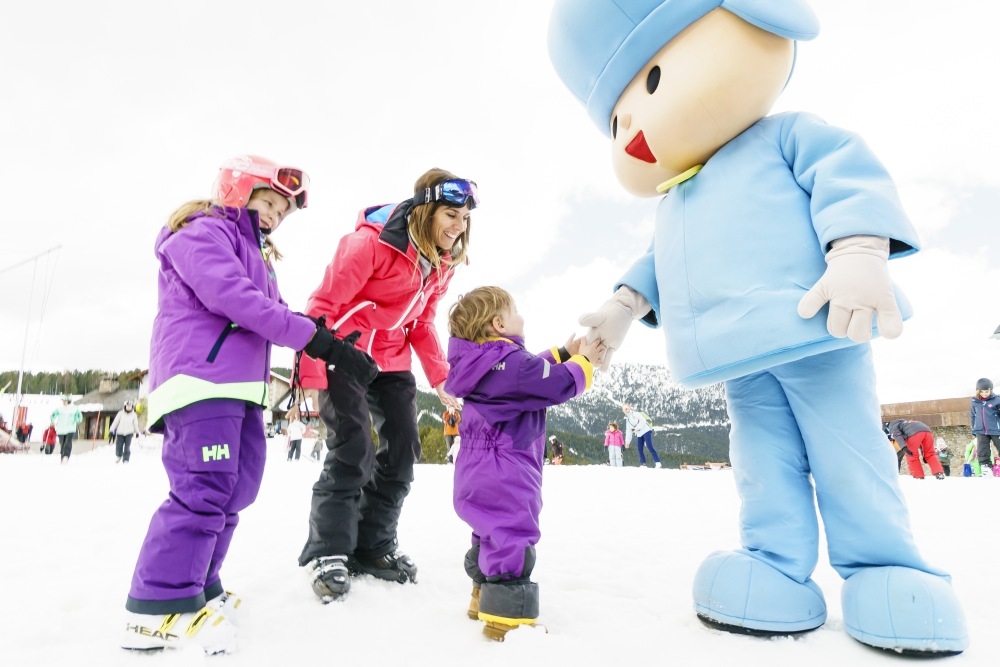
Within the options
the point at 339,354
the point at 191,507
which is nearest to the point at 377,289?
the point at 339,354

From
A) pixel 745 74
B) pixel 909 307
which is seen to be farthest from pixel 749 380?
pixel 745 74

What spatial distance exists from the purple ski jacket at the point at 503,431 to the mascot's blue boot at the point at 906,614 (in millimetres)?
904

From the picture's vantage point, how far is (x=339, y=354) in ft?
6.28

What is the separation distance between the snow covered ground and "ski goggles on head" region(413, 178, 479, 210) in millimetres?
1548

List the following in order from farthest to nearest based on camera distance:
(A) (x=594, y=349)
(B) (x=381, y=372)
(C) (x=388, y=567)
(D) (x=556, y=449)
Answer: (D) (x=556, y=449) < (B) (x=381, y=372) < (C) (x=388, y=567) < (A) (x=594, y=349)

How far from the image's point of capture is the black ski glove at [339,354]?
190cm

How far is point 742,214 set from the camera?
1854 mm

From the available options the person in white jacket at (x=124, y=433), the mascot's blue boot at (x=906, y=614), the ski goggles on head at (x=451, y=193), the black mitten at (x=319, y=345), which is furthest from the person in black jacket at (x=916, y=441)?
the person in white jacket at (x=124, y=433)

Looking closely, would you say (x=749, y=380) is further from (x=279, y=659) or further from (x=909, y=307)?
(x=279, y=659)

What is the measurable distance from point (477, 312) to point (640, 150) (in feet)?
2.68

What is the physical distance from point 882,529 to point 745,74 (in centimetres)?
142

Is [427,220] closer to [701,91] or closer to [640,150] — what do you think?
[640,150]

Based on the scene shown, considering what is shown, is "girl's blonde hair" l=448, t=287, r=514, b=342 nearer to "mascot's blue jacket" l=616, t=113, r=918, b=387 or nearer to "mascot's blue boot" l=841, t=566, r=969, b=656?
"mascot's blue jacket" l=616, t=113, r=918, b=387

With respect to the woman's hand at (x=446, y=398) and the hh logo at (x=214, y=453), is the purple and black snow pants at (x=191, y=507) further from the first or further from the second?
the woman's hand at (x=446, y=398)
